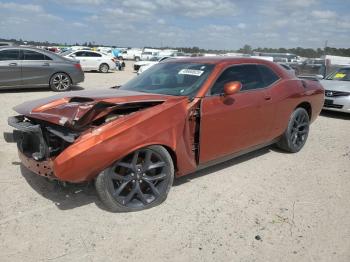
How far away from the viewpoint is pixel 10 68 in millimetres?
11203

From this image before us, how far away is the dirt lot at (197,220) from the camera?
3102mm

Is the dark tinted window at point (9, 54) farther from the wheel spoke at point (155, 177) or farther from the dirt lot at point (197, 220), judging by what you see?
the wheel spoke at point (155, 177)

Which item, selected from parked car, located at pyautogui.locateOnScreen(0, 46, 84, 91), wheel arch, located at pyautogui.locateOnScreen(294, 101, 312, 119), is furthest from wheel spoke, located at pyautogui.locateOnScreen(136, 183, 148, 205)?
parked car, located at pyautogui.locateOnScreen(0, 46, 84, 91)

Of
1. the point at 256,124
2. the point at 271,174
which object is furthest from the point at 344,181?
the point at 256,124

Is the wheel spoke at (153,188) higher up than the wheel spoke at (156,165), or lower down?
lower down

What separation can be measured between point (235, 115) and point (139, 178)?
153 cm

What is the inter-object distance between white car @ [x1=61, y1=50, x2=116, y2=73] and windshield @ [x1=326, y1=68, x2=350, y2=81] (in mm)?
16592

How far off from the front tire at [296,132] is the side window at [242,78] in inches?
40.7

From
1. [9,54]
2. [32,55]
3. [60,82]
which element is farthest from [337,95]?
[9,54]

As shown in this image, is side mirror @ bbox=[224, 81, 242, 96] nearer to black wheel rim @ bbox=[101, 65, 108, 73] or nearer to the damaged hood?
the damaged hood

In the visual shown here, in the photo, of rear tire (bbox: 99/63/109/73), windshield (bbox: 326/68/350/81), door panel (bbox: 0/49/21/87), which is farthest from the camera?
rear tire (bbox: 99/63/109/73)

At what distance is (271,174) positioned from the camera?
498 centimetres

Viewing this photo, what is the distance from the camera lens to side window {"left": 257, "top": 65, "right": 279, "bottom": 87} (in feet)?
17.2

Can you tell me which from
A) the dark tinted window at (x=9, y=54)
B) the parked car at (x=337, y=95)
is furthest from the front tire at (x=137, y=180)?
the dark tinted window at (x=9, y=54)
